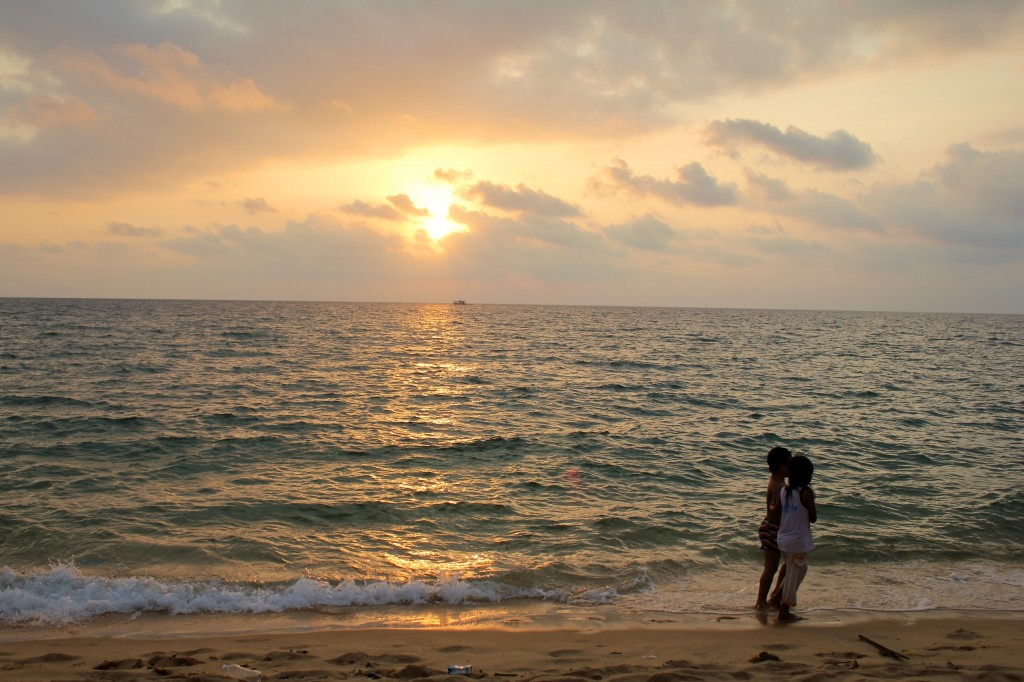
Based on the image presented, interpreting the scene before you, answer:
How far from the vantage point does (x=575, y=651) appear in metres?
7.25

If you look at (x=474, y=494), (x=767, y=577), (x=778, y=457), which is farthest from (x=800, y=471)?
(x=474, y=494)

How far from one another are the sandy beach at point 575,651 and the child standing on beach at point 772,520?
2.06ft

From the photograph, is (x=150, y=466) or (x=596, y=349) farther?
(x=596, y=349)

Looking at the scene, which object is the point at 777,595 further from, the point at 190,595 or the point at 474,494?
the point at 190,595

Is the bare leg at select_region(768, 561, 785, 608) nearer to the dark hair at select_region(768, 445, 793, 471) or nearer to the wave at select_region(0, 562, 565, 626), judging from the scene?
the dark hair at select_region(768, 445, 793, 471)

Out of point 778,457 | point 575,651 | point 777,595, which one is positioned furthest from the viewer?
point 777,595

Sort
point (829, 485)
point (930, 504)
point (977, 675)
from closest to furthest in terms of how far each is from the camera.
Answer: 1. point (977, 675)
2. point (930, 504)
3. point (829, 485)

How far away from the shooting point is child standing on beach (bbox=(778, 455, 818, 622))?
830cm

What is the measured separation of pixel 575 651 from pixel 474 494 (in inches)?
286

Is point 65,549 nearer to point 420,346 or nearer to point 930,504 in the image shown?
Result: point 930,504

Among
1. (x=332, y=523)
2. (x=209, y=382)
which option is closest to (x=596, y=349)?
(x=209, y=382)

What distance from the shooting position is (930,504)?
14133 millimetres

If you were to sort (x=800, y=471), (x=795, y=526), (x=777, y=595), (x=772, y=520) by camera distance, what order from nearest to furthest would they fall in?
(x=800, y=471) < (x=795, y=526) < (x=772, y=520) < (x=777, y=595)

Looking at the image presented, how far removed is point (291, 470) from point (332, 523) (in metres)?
4.09
